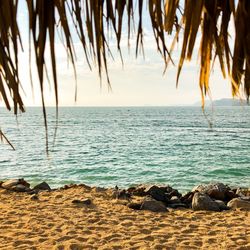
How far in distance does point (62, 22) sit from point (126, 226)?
26.8 feet

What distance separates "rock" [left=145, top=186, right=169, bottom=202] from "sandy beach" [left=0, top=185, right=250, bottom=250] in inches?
48.0

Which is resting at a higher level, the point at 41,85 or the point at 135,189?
the point at 41,85

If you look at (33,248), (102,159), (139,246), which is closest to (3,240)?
(33,248)

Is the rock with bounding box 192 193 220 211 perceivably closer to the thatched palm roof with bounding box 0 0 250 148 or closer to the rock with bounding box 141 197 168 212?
the rock with bounding box 141 197 168 212

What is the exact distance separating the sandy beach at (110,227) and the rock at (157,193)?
1219 millimetres

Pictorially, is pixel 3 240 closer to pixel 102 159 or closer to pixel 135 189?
pixel 135 189

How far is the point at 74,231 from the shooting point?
8.33 metres

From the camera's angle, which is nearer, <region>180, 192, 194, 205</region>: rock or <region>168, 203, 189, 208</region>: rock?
<region>168, 203, 189, 208</region>: rock

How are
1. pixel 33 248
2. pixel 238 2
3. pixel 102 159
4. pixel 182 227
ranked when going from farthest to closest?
pixel 102 159, pixel 182 227, pixel 33 248, pixel 238 2

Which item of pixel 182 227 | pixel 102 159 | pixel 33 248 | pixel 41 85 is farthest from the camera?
pixel 102 159

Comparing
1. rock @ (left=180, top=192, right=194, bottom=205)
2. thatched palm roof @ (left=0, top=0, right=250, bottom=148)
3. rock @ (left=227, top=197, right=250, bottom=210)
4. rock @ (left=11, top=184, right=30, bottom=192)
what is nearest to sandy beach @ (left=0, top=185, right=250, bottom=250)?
rock @ (left=227, top=197, right=250, bottom=210)

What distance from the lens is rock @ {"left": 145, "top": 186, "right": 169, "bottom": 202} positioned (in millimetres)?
12133

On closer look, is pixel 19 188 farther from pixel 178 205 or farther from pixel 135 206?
pixel 178 205

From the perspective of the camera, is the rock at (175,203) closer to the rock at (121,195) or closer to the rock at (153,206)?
the rock at (153,206)
